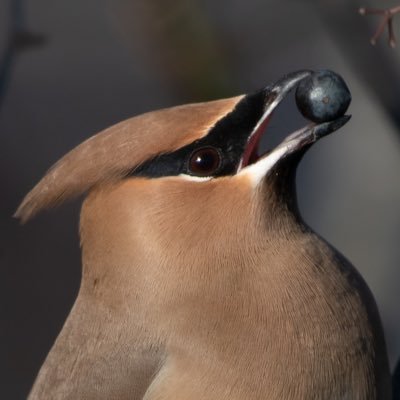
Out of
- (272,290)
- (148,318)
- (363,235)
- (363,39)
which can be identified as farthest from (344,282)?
(363,235)

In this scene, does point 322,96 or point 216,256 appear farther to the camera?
point 216,256

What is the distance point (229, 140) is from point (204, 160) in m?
0.08

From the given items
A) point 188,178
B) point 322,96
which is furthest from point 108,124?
point 322,96

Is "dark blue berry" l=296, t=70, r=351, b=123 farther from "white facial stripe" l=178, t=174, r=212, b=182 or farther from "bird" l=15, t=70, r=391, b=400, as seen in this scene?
"white facial stripe" l=178, t=174, r=212, b=182

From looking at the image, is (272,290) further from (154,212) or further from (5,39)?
(5,39)

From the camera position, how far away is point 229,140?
3.38 m

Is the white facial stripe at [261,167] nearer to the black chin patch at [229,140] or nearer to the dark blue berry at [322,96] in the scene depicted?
the black chin patch at [229,140]

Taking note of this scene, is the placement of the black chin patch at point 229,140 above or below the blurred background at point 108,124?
above

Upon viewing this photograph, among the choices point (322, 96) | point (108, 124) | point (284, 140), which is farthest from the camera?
point (108, 124)

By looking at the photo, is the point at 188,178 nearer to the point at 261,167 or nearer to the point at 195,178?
the point at 195,178

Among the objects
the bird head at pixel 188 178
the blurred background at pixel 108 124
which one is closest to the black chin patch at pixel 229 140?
the bird head at pixel 188 178

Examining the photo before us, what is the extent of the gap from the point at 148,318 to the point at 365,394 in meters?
0.61

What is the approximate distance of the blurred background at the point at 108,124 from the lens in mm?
5516

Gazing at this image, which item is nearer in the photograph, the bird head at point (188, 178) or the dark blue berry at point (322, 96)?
the dark blue berry at point (322, 96)
